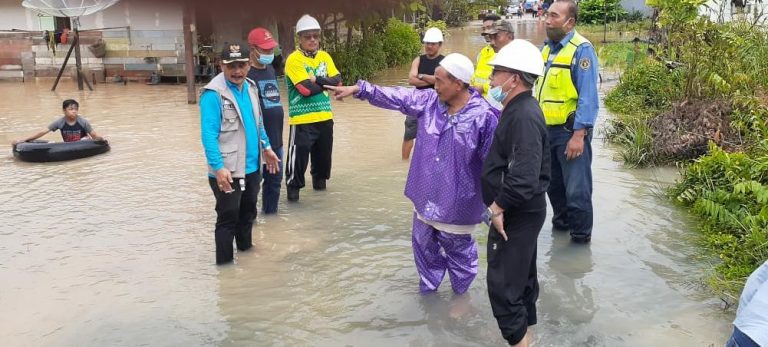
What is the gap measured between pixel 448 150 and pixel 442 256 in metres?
0.81

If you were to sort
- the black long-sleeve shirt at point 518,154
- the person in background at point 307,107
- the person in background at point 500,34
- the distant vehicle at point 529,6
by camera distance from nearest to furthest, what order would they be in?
the black long-sleeve shirt at point 518,154
the person in background at point 500,34
the person in background at point 307,107
the distant vehicle at point 529,6

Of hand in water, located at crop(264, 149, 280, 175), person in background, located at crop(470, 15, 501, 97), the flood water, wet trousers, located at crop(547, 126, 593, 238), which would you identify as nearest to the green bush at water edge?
person in background, located at crop(470, 15, 501, 97)

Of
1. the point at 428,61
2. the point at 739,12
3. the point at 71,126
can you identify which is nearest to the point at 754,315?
the point at 428,61

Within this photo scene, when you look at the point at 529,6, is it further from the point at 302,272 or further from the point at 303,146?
the point at 302,272

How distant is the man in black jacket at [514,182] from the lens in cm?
358

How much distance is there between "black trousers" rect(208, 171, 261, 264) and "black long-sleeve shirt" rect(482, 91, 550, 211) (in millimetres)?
2175

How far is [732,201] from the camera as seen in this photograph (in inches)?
233

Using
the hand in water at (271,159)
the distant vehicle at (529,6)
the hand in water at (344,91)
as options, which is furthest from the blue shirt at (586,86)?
the distant vehicle at (529,6)

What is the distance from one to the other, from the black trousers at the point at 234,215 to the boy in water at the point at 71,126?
4.68m

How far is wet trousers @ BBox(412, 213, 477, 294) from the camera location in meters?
4.59

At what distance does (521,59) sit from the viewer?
3.65 meters

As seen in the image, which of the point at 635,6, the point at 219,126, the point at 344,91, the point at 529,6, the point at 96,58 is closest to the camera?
the point at 344,91

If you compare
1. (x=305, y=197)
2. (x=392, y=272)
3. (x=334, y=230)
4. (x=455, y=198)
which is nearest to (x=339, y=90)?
(x=455, y=198)

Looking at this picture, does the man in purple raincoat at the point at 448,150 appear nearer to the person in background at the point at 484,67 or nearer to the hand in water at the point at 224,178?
the hand in water at the point at 224,178
